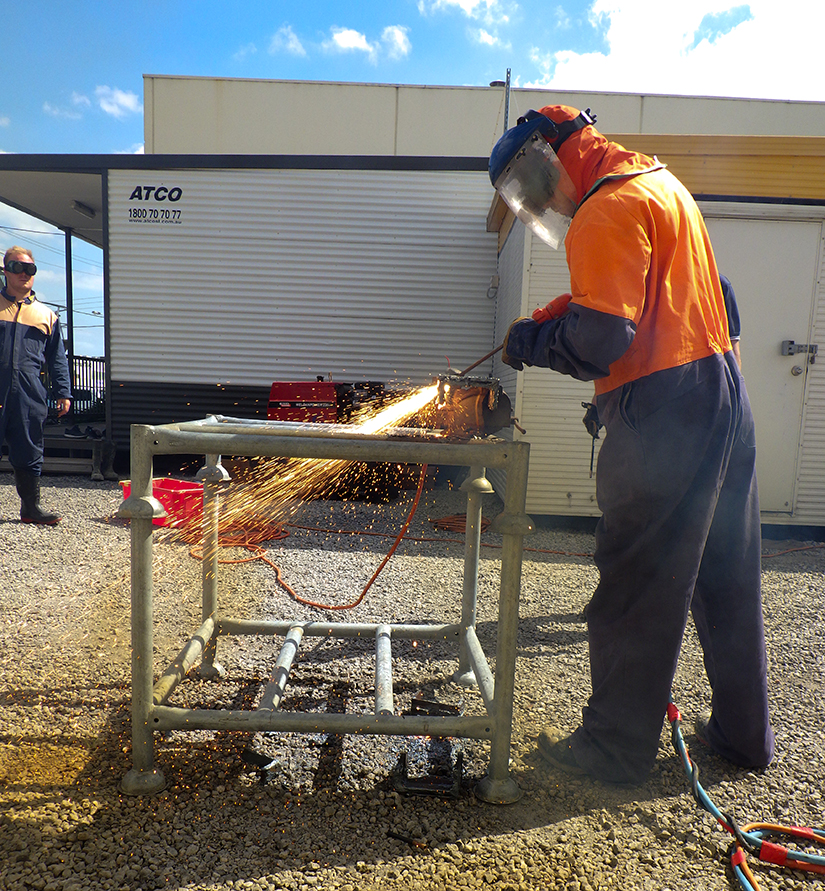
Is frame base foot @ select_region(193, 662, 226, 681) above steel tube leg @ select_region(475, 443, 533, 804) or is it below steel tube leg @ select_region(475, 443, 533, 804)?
below

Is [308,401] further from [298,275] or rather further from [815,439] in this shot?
[815,439]

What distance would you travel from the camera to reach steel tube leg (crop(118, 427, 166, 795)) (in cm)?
189

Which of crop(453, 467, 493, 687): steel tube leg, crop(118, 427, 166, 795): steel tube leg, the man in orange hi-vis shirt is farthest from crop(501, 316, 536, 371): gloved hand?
crop(118, 427, 166, 795): steel tube leg

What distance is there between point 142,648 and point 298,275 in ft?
22.6

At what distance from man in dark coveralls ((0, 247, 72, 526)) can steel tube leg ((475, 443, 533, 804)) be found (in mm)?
4887

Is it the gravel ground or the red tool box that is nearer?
the gravel ground

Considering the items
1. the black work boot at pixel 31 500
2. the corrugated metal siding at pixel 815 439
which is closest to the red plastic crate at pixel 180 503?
the black work boot at pixel 31 500

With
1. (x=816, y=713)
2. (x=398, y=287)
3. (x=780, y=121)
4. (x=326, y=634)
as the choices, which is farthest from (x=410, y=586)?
(x=780, y=121)

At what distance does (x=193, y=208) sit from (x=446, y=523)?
18.1 ft

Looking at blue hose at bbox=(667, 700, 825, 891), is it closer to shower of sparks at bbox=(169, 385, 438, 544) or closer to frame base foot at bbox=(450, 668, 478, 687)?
frame base foot at bbox=(450, 668, 478, 687)

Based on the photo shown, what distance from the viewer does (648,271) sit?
1.89 meters

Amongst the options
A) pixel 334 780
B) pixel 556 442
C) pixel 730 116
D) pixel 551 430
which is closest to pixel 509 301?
pixel 551 430

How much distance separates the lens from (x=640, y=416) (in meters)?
1.93

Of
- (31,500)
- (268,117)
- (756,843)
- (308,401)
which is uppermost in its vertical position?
(268,117)
